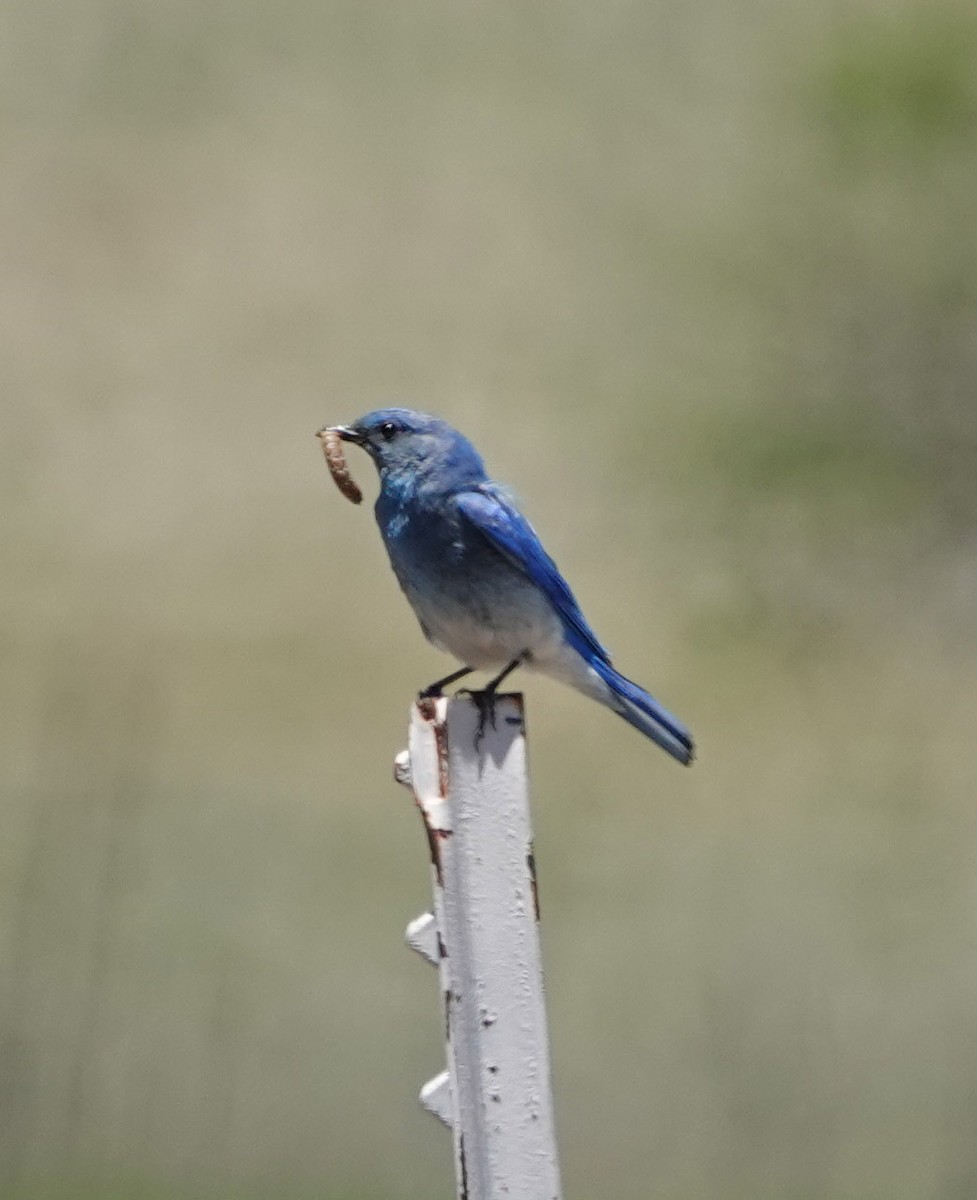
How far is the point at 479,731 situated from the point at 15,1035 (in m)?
2.75

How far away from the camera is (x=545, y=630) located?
3137 millimetres

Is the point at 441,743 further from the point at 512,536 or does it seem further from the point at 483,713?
the point at 512,536

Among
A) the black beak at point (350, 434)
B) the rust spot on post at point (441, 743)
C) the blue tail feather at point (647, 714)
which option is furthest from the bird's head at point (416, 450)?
the rust spot on post at point (441, 743)

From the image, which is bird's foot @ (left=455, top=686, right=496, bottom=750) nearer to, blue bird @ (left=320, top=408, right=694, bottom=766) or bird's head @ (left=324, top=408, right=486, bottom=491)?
blue bird @ (left=320, top=408, right=694, bottom=766)

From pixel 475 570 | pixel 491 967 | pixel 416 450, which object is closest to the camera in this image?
pixel 491 967

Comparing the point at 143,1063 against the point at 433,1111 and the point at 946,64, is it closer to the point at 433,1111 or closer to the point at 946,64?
the point at 433,1111

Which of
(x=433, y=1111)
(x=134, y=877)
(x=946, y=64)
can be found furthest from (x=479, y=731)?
(x=946, y=64)

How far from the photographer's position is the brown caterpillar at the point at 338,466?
10.1 ft

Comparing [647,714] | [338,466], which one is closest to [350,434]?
[338,466]

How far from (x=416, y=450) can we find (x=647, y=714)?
0.57 metres

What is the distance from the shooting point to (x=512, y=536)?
308 centimetres

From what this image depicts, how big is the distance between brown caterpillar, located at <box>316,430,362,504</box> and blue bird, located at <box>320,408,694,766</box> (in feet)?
0.06

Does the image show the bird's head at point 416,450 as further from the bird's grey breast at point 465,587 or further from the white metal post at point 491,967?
the white metal post at point 491,967

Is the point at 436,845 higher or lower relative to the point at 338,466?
lower
